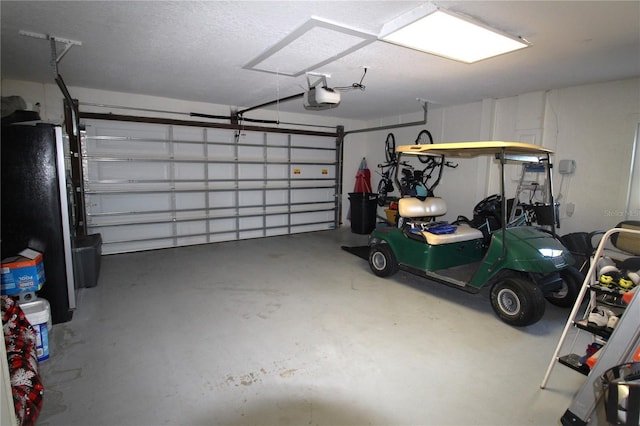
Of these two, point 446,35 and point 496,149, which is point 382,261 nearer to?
point 496,149

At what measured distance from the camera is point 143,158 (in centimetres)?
577

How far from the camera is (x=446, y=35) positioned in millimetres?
2762

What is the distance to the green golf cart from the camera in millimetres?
3158

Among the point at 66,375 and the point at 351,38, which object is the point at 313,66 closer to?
the point at 351,38

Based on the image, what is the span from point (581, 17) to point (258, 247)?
543cm

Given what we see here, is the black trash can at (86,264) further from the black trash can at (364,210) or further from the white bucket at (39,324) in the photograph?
the black trash can at (364,210)

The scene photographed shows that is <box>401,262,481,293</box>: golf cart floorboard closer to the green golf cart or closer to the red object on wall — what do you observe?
the green golf cart

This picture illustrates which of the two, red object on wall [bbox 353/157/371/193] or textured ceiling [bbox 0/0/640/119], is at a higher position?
textured ceiling [bbox 0/0/640/119]

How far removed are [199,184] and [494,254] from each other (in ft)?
17.3

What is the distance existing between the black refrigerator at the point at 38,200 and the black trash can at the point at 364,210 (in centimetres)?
554

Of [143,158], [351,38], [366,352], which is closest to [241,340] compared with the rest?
[366,352]

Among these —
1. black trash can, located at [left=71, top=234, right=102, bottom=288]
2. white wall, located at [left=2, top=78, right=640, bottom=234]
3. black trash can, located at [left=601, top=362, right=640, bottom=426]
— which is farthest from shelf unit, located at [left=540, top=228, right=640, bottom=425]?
black trash can, located at [left=71, top=234, right=102, bottom=288]

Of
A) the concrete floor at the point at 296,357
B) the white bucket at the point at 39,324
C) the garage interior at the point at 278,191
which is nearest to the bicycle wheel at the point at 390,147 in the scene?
the garage interior at the point at 278,191

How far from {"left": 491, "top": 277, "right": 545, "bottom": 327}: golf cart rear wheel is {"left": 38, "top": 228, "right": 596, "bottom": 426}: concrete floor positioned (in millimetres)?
108
